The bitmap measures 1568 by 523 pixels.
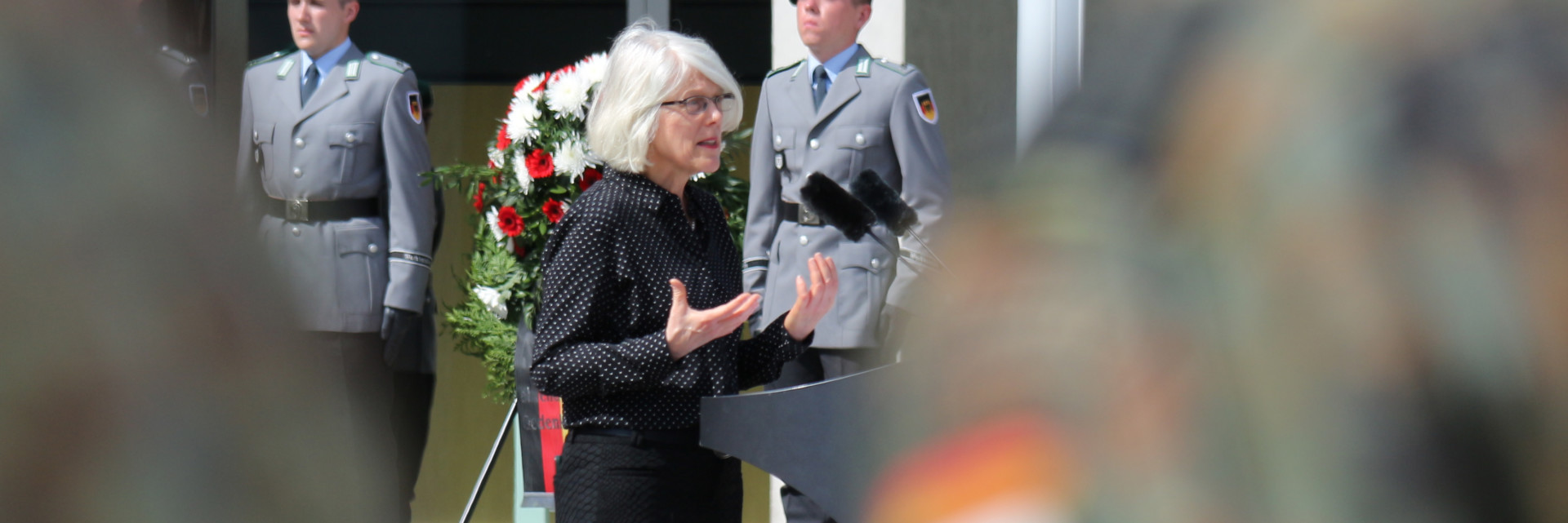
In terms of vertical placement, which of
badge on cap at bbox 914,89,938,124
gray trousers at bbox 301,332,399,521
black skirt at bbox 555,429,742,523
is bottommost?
black skirt at bbox 555,429,742,523

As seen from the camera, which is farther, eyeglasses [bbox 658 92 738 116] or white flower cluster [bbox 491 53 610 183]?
white flower cluster [bbox 491 53 610 183]

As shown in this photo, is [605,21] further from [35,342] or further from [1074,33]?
[35,342]

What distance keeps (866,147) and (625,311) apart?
1.61 meters

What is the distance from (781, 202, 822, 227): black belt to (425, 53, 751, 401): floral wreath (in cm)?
21

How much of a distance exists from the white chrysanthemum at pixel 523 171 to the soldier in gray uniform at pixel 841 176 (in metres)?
0.56

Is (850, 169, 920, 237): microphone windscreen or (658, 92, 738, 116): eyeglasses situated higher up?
(658, 92, 738, 116): eyeglasses

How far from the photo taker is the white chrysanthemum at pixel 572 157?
148 inches

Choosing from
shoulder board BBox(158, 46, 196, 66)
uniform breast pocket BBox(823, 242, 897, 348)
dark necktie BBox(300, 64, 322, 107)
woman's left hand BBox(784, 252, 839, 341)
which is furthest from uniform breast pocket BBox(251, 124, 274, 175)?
shoulder board BBox(158, 46, 196, 66)

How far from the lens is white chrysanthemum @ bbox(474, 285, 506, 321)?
3977mm

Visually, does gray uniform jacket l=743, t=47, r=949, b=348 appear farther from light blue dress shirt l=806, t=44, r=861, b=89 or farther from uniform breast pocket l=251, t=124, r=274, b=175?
uniform breast pocket l=251, t=124, r=274, b=175

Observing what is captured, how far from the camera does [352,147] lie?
3.89 metres

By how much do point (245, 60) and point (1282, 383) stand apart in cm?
461

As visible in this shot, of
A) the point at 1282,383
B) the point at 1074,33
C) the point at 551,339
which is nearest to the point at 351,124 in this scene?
the point at 551,339

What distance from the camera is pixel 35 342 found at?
44cm
